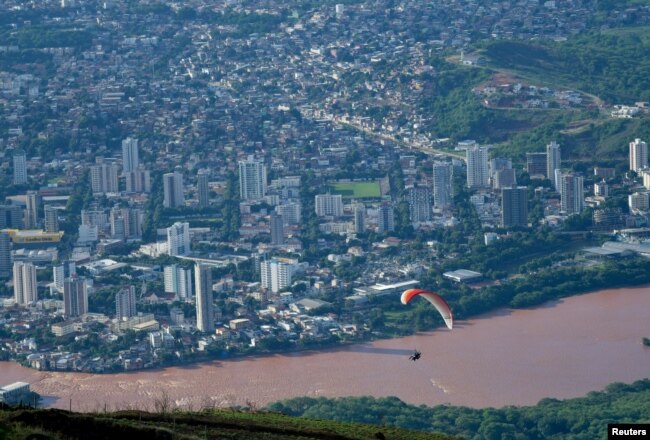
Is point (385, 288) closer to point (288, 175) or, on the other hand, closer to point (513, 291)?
point (513, 291)

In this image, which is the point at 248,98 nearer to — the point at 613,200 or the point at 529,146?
the point at 529,146

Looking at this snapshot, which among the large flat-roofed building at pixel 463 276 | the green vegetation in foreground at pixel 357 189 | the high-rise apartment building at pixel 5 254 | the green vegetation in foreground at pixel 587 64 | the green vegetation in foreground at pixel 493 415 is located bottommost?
the green vegetation in foreground at pixel 493 415

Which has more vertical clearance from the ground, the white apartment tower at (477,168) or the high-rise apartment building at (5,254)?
the white apartment tower at (477,168)

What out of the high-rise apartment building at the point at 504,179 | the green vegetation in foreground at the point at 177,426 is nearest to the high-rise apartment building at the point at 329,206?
the high-rise apartment building at the point at 504,179

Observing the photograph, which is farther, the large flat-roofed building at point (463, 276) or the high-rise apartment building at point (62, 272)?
the large flat-roofed building at point (463, 276)

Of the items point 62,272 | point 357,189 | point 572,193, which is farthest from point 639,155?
point 62,272

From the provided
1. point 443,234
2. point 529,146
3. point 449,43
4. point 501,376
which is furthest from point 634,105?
point 501,376

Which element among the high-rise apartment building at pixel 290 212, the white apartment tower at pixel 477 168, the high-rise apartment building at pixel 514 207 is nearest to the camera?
the high-rise apartment building at pixel 514 207

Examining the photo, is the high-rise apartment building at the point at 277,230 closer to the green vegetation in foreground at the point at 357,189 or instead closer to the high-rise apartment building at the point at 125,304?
the green vegetation in foreground at the point at 357,189
